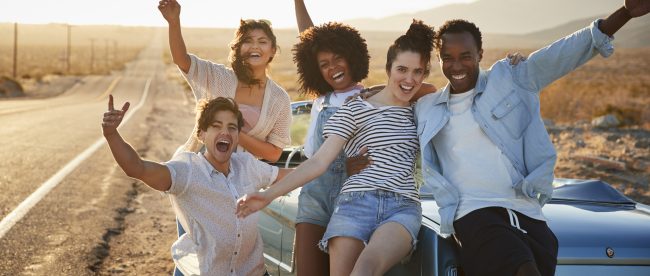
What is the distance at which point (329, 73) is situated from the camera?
13.3 feet

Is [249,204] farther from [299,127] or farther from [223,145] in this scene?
[299,127]

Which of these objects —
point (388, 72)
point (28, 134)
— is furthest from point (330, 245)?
point (28, 134)

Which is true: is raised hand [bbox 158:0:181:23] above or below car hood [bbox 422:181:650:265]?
above

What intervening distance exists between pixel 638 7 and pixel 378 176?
1289mm

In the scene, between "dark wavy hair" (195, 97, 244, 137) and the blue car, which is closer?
the blue car

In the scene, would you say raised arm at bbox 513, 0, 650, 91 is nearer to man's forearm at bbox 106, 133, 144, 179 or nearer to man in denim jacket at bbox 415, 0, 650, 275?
man in denim jacket at bbox 415, 0, 650, 275

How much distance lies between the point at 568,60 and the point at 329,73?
1222 millimetres

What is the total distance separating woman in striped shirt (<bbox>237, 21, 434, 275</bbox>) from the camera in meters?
3.25

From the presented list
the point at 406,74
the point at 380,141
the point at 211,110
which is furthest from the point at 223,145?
the point at 406,74

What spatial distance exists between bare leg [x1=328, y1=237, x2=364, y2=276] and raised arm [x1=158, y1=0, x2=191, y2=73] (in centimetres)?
166

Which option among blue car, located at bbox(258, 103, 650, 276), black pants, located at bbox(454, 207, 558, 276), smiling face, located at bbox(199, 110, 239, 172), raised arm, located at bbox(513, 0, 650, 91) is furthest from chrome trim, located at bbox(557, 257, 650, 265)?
smiling face, located at bbox(199, 110, 239, 172)

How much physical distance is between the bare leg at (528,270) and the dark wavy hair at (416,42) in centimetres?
112

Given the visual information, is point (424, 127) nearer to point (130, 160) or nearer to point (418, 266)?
point (418, 266)

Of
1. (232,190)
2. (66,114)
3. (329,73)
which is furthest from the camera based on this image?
(66,114)
